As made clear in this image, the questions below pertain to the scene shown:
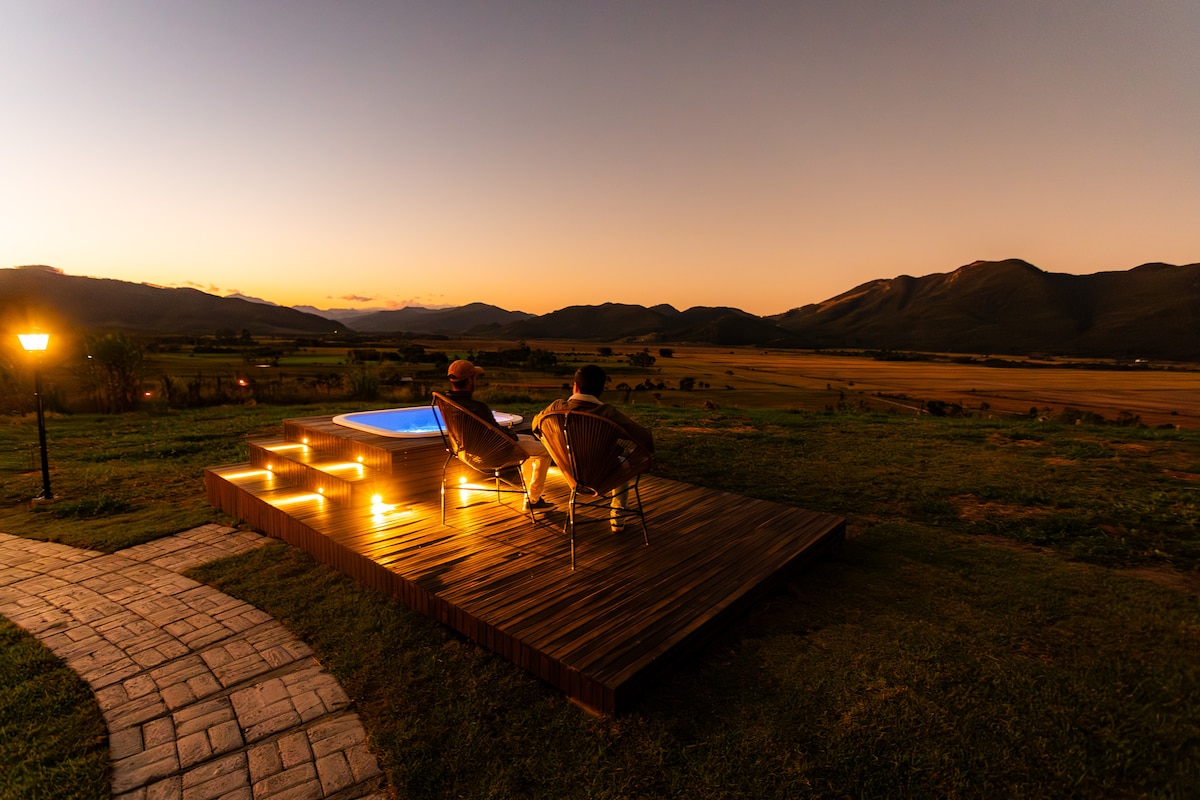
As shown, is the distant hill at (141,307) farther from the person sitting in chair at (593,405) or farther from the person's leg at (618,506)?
the person sitting in chair at (593,405)

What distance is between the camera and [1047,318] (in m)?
147

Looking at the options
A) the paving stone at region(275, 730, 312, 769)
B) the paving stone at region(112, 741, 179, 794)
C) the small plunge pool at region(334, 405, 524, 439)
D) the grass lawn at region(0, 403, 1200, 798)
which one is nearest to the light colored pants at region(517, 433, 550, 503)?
the small plunge pool at region(334, 405, 524, 439)

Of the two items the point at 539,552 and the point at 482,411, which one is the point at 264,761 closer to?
the point at 539,552

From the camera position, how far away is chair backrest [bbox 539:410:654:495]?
3.50 metres

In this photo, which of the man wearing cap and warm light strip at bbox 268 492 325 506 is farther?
warm light strip at bbox 268 492 325 506

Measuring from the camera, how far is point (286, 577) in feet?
13.4

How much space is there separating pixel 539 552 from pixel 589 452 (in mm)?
999

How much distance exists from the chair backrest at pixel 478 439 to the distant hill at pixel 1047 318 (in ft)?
448

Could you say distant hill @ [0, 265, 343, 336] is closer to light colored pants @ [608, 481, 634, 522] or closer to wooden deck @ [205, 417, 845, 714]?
wooden deck @ [205, 417, 845, 714]

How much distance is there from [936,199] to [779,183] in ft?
26.8

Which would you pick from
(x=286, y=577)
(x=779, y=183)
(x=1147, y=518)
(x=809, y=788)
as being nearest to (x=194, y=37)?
(x=286, y=577)

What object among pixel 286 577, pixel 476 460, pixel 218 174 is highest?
pixel 218 174

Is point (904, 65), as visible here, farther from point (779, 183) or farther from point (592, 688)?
point (592, 688)

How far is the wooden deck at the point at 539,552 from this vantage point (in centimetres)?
279
